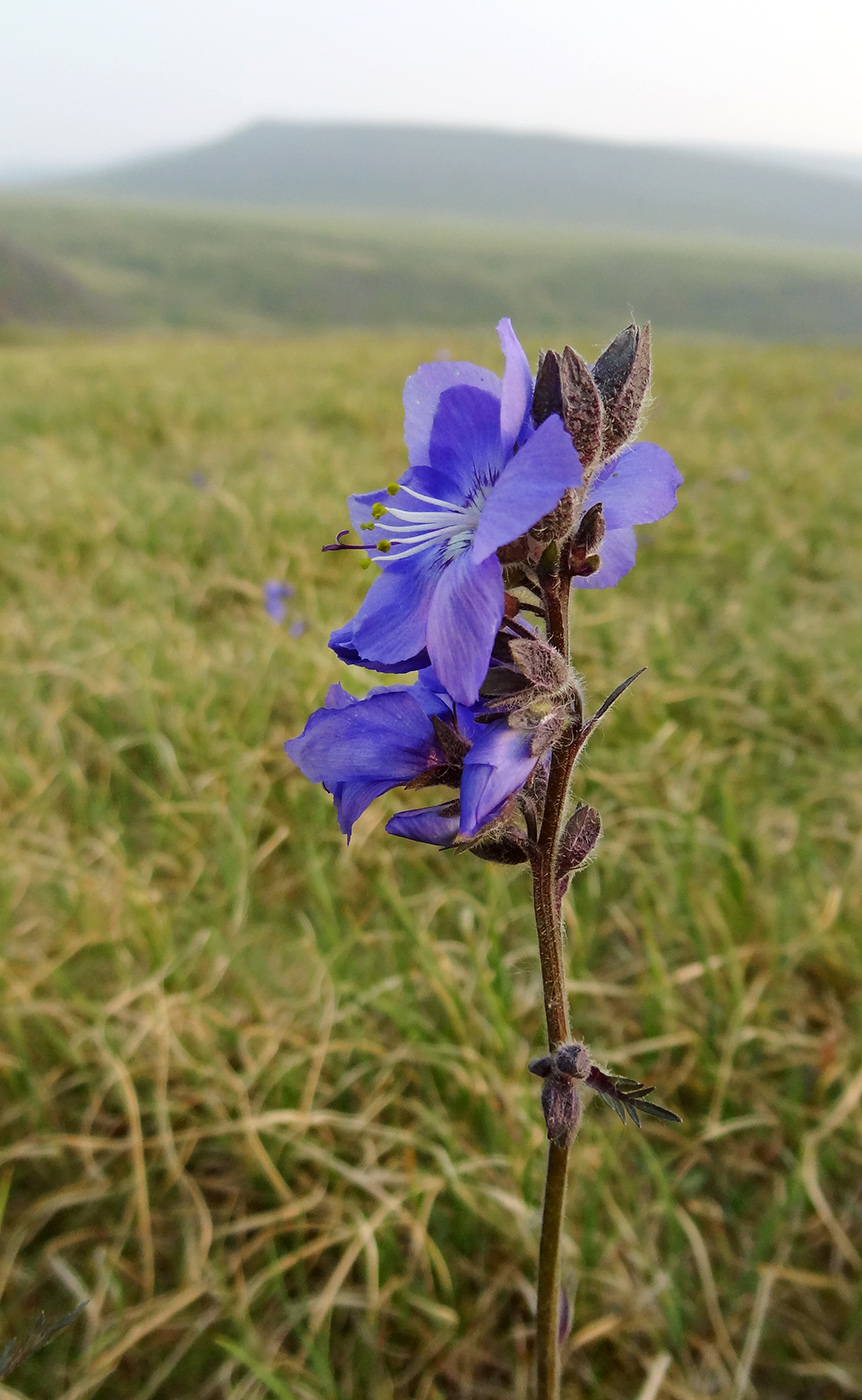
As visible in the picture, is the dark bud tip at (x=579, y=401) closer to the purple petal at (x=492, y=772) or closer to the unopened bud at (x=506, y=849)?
the purple petal at (x=492, y=772)

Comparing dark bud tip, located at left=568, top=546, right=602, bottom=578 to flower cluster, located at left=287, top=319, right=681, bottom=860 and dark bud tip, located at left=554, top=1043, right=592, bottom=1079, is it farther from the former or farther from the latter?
dark bud tip, located at left=554, top=1043, right=592, bottom=1079

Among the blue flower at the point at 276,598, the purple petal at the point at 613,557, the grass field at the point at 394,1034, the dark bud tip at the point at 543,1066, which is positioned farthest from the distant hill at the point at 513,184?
the dark bud tip at the point at 543,1066

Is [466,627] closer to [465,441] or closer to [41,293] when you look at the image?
[465,441]

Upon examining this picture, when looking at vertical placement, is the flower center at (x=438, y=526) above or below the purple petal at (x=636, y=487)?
below

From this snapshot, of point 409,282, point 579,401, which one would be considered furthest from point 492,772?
point 409,282

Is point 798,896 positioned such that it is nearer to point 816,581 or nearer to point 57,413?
point 816,581

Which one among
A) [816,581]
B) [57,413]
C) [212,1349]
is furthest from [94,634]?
[57,413]
